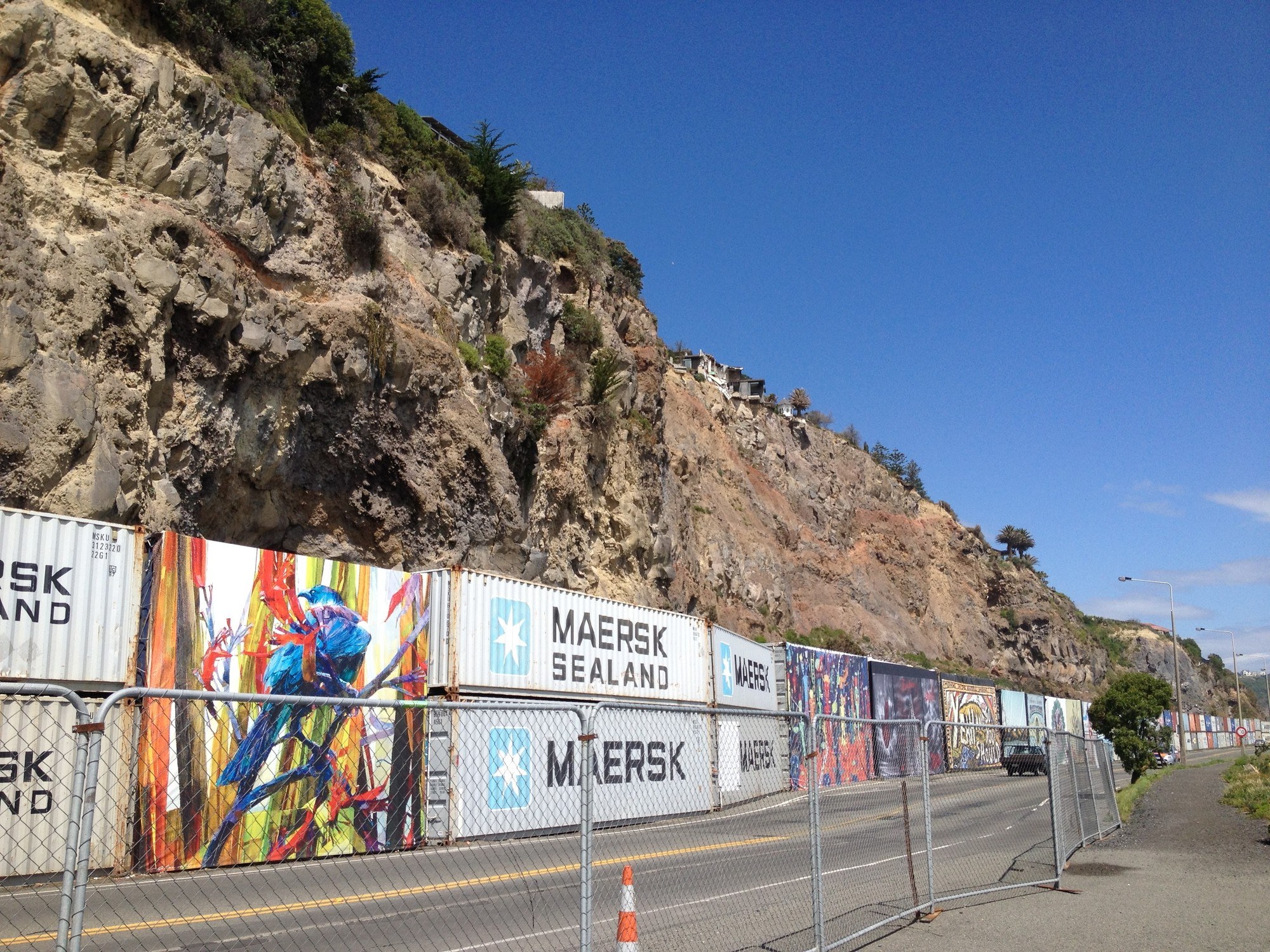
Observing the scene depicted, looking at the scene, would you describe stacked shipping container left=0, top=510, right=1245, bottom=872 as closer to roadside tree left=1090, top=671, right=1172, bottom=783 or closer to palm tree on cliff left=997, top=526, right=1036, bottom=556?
roadside tree left=1090, top=671, right=1172, bottom=783

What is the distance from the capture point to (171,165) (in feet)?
62.7

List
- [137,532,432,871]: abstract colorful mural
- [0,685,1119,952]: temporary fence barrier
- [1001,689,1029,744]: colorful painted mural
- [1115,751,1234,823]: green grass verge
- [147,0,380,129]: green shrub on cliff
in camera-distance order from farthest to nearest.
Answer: [1001,689,1029,744]: colorful painted mural < [147,0,380,129]: green shrub on cliff < [1115,751,1234,823]: green grass verge < [137,532,432,871]: abstract colorful mural < [0,685,1119,952]: temporary fence barrier

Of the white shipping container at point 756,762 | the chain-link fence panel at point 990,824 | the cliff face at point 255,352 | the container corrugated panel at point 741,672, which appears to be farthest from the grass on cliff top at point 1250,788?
the cliff face at point 255,352

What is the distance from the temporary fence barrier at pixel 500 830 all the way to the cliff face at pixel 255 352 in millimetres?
6598

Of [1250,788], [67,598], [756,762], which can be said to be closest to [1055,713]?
[1250,788]

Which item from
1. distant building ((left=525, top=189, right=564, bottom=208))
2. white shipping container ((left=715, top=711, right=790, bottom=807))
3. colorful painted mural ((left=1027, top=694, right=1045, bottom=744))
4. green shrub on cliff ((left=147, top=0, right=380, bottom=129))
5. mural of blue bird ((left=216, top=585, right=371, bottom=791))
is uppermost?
distant building ((left=525, top=189, right=564, bottom=208))

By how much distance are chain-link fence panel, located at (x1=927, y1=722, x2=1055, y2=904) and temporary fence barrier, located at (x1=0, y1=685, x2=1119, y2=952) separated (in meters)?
0.05

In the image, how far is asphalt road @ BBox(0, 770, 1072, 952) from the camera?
6.60 m

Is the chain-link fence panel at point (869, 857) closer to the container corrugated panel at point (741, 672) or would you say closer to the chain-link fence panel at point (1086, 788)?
the chain-link fence panel at point (1086, 788)

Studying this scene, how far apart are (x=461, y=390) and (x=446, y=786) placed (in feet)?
43.9

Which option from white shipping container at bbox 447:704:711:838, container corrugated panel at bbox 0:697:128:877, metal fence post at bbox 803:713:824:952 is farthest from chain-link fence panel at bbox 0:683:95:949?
metal fence post at bbox 803:713:824:952

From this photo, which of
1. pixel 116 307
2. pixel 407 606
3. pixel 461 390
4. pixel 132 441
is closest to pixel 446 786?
pixel 407 606

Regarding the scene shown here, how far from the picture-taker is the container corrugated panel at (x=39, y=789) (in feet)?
30.8

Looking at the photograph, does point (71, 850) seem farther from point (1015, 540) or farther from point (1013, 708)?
point (1015, 540)
